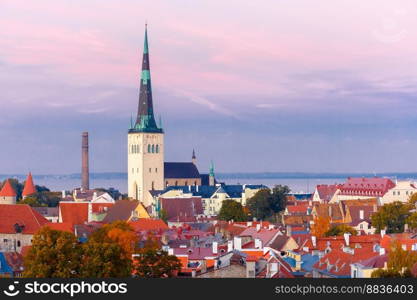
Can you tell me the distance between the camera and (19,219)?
84.8 metres

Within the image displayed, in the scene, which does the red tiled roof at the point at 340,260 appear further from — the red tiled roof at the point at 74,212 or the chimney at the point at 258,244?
the red tiled roof at the point at 74,212

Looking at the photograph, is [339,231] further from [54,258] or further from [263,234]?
[54,258]

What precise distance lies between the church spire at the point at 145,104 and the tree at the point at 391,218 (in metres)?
83.8

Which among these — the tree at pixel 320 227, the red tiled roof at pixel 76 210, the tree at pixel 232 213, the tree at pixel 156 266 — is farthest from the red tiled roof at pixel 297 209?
the tree at pixel 156 266

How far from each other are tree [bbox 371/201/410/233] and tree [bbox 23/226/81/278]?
40022 mm

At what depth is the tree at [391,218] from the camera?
3561 inches

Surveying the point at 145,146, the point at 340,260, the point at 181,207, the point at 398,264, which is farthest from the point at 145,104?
the point at 398,264

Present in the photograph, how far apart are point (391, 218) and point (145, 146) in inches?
3440

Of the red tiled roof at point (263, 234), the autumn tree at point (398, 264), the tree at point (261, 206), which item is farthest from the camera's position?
the tree at point (261, 206)

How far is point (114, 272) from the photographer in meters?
51.5

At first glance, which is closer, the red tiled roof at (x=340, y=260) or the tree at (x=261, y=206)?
the red tiled roof at (x=340, y=260)

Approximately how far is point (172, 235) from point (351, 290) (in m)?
46.2

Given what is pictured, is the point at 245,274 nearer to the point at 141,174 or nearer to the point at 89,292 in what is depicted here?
the point at 89,292

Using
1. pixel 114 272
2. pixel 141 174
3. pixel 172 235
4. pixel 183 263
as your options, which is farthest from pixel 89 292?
pixel 141 174
